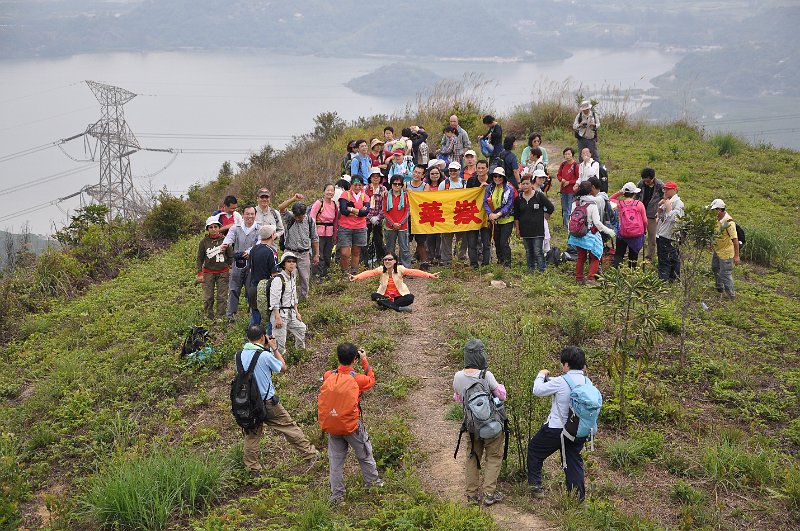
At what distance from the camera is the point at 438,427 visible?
8383 millimetres

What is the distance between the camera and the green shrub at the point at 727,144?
2308cm

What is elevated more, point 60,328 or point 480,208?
point 480,208

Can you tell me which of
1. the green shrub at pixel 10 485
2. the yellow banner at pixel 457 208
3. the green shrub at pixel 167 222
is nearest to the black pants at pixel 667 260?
the yellow banner at pixel 457 208

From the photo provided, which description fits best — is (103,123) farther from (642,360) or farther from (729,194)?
(642,360)

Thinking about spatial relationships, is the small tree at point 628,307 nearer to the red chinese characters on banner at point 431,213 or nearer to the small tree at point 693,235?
the small tree at point 693,235

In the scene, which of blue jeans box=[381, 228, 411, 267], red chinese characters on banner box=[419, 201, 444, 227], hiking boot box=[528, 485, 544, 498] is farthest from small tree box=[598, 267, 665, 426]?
blue jeans box=[381, 228, 411, 267]

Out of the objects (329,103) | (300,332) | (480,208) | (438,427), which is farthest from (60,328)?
(329,103)

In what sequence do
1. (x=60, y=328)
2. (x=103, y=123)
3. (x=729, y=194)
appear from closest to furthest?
(x=60, y=328), (x=729, y=194), (x=103, y=123)

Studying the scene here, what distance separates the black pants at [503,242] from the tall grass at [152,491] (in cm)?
709

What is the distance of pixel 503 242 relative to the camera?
1323cm

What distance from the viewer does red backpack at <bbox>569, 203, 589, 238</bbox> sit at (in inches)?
484

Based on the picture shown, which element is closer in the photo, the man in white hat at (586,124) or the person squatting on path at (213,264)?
the person squatting on path at (213,264)

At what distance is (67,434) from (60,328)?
5.42 m

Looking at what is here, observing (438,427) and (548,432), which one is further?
(438,427)
